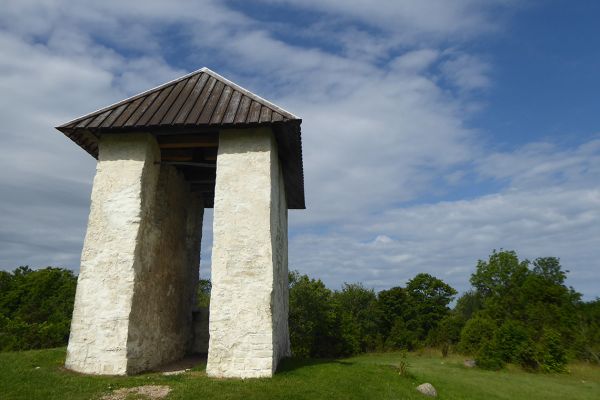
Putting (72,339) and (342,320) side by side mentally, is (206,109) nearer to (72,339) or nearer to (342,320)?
(72,339)

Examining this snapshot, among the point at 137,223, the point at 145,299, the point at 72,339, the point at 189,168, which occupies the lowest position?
the point at 72,339

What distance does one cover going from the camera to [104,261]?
9062mm

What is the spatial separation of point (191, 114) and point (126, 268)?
3883mm

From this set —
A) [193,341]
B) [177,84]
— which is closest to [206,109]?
[177,84]

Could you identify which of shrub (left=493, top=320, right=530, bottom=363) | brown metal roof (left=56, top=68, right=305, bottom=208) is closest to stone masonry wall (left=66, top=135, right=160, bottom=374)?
brown metal roof (left=56, top=68, right=305, bottom=208)

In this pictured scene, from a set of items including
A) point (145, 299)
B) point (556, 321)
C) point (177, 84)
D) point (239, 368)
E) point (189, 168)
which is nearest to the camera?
point (239, 368)

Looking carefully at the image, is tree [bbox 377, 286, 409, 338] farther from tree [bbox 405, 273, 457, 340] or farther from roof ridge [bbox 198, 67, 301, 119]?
roof ridge [bbox 198, 67, 301, 119]

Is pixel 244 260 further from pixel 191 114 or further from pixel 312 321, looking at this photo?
pixel 312 321

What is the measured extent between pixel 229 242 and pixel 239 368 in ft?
8.67

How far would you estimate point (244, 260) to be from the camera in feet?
29.1

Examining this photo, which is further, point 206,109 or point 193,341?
point 193,341

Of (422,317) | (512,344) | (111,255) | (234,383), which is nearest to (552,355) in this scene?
(512,344)

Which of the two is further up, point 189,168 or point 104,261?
point 189,168

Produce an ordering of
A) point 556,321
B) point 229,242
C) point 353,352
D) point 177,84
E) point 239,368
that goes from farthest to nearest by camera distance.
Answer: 1. point 353,352
2. point 556,321
3. point 177,84
4. point 229,242
5. point 239,368
